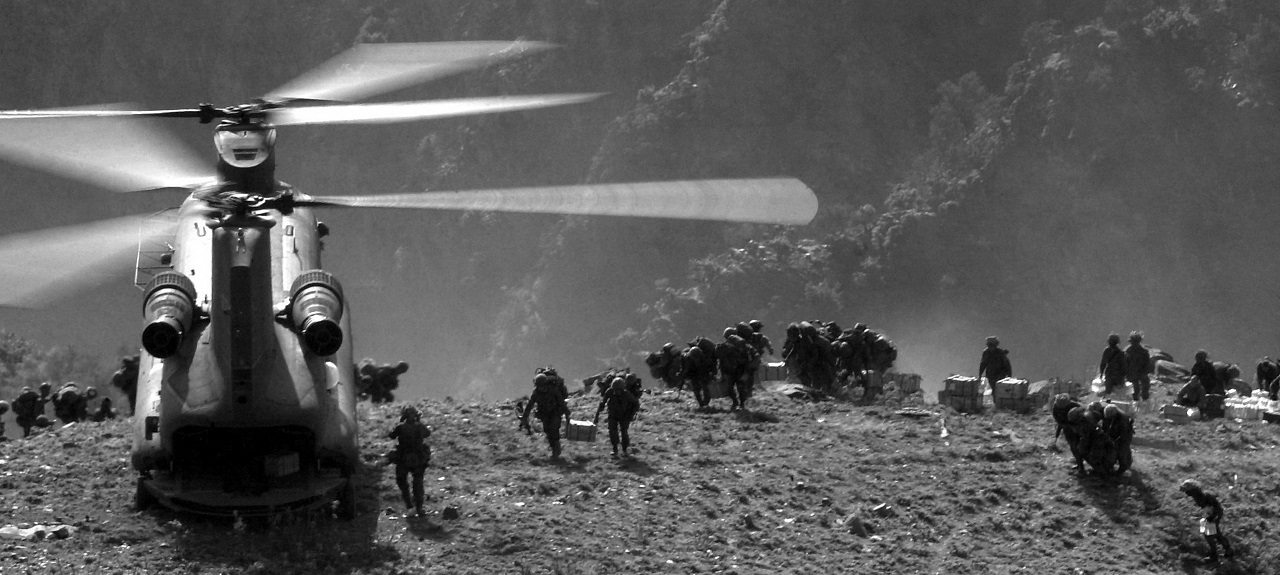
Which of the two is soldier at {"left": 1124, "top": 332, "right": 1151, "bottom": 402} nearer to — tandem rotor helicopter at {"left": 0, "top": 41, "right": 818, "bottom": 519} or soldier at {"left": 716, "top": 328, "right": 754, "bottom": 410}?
soldier at {"left": 716, "top": 328, "right": 754, "bottom": 410}

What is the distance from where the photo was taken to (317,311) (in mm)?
21297

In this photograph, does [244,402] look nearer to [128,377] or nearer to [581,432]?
[581,432]

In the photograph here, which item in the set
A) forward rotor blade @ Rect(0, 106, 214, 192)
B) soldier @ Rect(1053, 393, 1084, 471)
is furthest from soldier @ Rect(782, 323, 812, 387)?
forward rotor blade @ Rect(0, 106, 214, 192)

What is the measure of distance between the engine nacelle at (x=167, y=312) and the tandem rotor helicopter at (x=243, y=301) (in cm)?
2

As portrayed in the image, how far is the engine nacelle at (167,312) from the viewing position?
2044 centimetres

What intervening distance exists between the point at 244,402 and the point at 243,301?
3.85 feet

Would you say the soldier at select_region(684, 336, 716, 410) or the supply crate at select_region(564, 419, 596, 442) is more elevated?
the soldier at select_region(684, 336, 716, 410)

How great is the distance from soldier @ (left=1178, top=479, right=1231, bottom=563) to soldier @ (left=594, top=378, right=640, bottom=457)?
7.58 metres

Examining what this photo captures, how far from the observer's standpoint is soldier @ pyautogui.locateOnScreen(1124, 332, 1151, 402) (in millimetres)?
30969

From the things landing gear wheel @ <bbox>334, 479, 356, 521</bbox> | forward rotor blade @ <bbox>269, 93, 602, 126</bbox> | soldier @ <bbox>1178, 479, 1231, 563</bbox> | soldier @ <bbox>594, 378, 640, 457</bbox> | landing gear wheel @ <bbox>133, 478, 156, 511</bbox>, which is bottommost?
soldier @ <bbox>1178, 479, 1231, 563</bbox>

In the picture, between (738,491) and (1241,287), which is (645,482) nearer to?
(738,491)

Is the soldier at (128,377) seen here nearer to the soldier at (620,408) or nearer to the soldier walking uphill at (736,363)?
the soldier at (620,408)

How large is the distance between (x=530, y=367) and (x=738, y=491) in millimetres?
59601

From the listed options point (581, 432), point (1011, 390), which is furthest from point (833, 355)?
point (581, 432)
